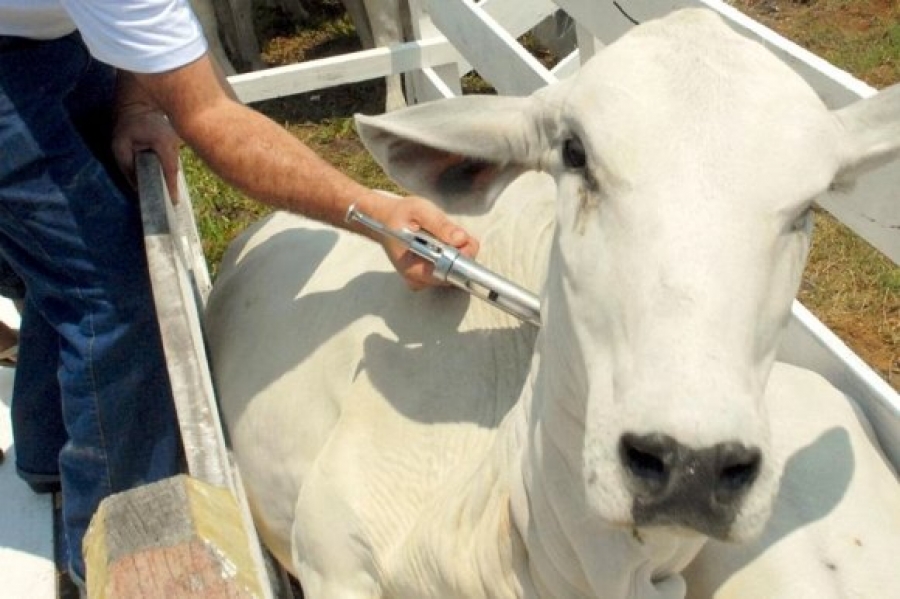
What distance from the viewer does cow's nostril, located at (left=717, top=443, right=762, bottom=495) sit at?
1674 mm

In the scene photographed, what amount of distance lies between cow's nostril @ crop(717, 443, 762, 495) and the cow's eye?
0.58 metres

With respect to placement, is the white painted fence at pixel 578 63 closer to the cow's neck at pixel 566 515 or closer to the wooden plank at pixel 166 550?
the cow's neck at pixel 566 515

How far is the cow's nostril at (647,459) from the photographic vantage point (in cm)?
168

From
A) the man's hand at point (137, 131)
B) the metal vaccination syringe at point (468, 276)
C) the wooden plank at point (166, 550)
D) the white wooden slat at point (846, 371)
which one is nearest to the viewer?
the wooden plank at point (166, 550)

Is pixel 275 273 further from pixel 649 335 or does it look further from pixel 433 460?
pixel 649 335

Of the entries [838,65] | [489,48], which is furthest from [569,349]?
[838,65]

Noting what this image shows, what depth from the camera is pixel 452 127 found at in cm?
232

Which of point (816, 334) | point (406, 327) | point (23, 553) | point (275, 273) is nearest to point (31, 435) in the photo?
point (23, 553)

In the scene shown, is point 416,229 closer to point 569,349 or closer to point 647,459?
point 569,349

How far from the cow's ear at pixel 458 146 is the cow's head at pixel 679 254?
6 centimetres

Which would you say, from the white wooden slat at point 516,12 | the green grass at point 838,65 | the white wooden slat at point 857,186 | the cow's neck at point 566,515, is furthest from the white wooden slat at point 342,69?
the cow's neck at point 566,515

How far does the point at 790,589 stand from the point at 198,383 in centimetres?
115

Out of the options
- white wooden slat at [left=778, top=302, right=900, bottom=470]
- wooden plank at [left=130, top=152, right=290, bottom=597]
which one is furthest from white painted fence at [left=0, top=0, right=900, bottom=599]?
wooden plank at [left=130, top=152, right=290, bottom=597]

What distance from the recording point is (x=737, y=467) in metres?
1.71
